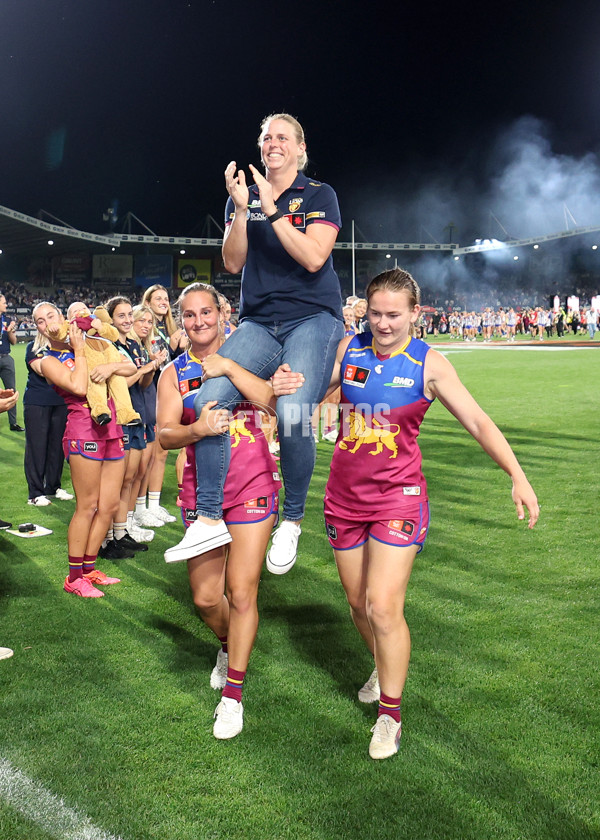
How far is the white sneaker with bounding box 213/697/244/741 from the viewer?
3.09 m

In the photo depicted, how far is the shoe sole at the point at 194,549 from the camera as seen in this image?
10.0ft

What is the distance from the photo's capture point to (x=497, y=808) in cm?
261

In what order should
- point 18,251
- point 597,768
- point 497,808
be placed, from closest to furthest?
point 497,808 < point 597,768 < point 18,251

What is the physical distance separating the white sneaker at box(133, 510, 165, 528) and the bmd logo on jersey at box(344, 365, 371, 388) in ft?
13.2

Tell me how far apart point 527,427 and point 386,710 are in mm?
8956

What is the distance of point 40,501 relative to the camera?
762cm

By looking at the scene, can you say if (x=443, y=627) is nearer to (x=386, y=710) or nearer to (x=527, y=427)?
(x=386, y=710)

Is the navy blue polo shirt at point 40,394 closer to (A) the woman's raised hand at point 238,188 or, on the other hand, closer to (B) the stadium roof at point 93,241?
(A) the woman's raised hand at point 238,188

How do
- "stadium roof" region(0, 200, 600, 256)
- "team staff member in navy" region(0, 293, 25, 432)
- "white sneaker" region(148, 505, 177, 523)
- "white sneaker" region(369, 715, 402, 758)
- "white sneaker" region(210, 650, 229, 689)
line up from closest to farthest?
"white sneaker" region(369, 715, 402, 758) → "white sneaker" region(210, 650, 229, 689) → "white sneaker" region(148, 505, 177, 523) → "team staff member in navy" region(0, 293, 25, 432) → "stadium roof" region(0, 200, 600, 256)

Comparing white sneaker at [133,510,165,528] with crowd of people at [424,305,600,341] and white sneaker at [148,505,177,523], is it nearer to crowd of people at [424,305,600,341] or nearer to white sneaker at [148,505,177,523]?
white sneaker at [148,505,177,523]

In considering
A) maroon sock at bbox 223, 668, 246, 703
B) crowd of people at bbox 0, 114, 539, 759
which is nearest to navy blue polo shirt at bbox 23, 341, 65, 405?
crowd of people at bbox 0, 114, 539, 759

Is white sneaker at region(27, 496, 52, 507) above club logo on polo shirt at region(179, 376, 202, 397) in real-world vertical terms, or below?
below

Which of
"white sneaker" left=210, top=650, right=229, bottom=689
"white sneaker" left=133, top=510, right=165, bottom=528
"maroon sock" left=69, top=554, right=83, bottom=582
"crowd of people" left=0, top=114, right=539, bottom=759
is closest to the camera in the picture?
"crowd of people" left=0, top=114, right=539, bottom=759

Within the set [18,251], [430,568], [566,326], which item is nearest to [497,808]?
[430,568]
